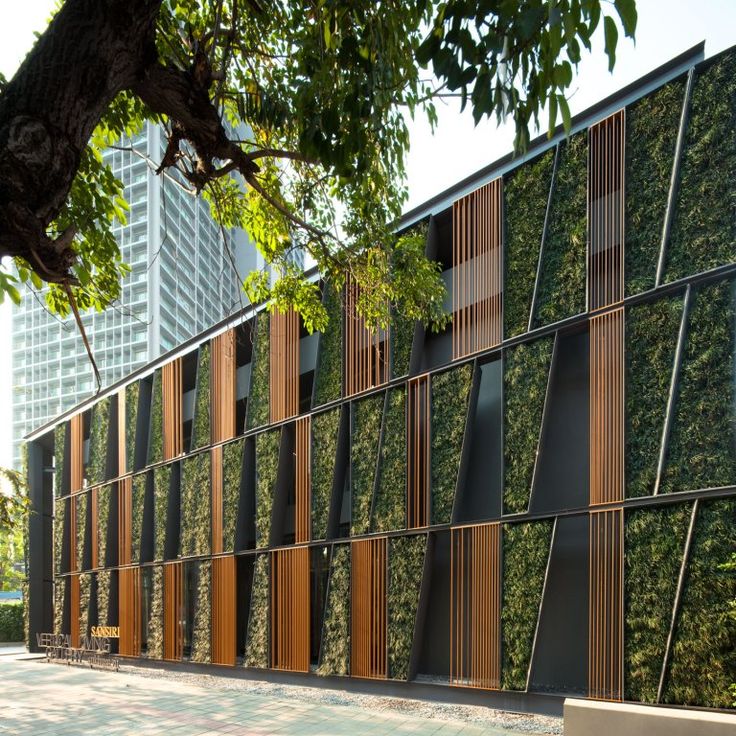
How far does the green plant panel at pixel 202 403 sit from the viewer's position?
16.6 m

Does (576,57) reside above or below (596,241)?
below

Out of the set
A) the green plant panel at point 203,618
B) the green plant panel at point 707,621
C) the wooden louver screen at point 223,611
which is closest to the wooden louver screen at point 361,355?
the wooden louver screen at point 223,611

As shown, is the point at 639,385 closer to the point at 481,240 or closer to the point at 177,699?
the point at 481,240

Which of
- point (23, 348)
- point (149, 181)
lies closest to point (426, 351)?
point (149, 181)

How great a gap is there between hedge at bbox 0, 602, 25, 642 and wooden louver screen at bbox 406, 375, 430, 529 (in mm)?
20535

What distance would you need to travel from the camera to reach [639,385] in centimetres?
866

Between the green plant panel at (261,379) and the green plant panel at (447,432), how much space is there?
175 inches

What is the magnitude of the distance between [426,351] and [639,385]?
429 centimetres

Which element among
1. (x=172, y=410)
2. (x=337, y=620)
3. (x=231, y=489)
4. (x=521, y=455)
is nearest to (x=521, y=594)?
(x=521, y=455)

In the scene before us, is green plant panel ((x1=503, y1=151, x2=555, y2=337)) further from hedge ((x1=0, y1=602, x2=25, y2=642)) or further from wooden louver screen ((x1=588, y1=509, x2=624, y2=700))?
hedge ((x1=0, y1=602, x2=25, y2=642))

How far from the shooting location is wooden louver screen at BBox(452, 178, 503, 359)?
1069 cm

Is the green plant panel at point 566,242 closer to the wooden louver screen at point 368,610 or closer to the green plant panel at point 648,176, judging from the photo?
the green plant panel at point 648,176

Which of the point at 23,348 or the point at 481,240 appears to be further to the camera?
the point at 23,348

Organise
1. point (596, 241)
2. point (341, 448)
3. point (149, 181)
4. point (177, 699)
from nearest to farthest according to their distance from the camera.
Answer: point (596, 241), point (177, 699), point (341, 448), point (149, 181)
